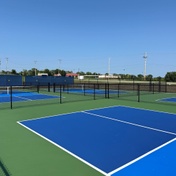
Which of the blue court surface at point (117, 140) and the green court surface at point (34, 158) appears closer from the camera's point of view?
the green court surface at point (34, 158)

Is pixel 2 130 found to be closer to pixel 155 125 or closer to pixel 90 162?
pixel 90 162

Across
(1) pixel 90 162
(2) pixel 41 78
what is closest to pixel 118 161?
(1) pixel 90 162

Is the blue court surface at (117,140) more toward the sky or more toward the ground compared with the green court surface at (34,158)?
more toward the sky

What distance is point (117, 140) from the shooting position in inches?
262

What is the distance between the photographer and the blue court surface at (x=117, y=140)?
4754 mm

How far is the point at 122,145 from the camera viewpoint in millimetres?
6191

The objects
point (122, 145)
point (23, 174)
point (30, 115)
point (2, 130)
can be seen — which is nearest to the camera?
point (23, 174)

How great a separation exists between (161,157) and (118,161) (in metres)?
Result: 1.12

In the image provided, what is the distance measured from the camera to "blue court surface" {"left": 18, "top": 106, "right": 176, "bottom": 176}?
15.6ft

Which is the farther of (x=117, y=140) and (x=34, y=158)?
(x=117, y=140)

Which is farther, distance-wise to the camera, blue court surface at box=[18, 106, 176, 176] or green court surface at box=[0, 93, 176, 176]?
blue court surface at box=[18, 106, 176, 176]

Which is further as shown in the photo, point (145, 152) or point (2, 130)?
point (2, 130)

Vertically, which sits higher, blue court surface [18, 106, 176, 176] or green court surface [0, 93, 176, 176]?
blue court surface [18, 106, 176, 176]

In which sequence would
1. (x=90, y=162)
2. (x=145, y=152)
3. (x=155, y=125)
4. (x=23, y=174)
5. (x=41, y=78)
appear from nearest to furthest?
1. (x=23, y=174)
2. (x=90, y=162)
3. (x=145, y=152)
4. (x=155, y=125)
5. (x=41, y=78)
